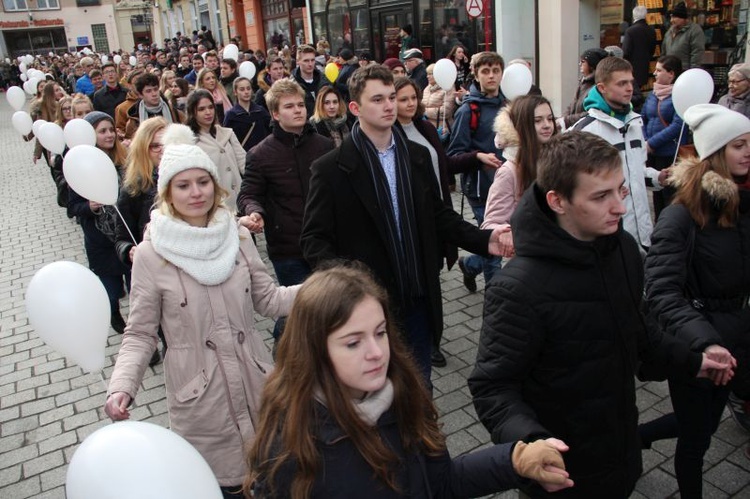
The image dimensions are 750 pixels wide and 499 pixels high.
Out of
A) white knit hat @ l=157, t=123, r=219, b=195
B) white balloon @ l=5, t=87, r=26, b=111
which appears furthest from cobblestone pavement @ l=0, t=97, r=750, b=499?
white balloon @ l=5, t=87, r=26, b=111

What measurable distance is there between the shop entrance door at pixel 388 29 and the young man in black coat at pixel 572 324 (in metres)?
15.3

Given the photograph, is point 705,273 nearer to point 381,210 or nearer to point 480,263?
point 381,210

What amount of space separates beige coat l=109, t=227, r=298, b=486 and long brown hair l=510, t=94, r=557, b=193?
207cm

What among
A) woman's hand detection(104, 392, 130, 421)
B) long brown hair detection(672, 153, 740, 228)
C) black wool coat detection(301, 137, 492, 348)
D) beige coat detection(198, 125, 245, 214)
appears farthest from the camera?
beige coat detection(198, 125, 245, 214)

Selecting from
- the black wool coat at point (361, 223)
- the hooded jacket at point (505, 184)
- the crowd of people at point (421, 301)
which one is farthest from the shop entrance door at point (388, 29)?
the black wool coat at point (361, 223)

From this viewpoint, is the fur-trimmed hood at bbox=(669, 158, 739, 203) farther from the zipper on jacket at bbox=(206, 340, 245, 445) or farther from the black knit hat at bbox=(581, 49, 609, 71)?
the black knit hat at bbox=(581, 49, 609, 71)

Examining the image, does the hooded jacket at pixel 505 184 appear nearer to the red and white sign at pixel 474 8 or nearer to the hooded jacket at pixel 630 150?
the hooded jacket at pixel 630 150

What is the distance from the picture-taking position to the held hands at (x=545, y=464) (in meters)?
1.71

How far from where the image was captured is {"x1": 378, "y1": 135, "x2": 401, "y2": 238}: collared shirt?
339 centimetres

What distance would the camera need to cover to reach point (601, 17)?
1186cm

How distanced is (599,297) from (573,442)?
524 millimetres

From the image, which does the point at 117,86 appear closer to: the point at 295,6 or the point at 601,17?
the point at 601,17

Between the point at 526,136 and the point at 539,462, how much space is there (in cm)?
252

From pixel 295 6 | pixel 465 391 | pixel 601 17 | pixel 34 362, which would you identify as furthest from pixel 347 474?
pixel 295 6
